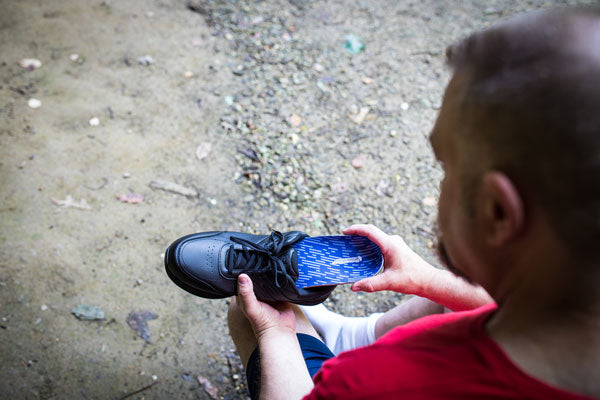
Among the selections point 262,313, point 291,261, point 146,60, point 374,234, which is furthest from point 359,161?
point 146,60

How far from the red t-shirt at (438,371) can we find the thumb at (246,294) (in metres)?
0.55

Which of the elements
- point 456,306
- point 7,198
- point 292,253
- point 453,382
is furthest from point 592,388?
point 7,198

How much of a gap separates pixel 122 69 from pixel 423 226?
2.16 meters

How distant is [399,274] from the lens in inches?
62.5

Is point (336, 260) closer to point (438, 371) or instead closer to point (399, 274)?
point (399, 274)

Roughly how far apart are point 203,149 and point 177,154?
0.15m

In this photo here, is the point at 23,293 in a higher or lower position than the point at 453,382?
lower

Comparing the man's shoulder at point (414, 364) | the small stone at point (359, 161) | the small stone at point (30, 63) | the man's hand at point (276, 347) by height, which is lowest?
the small stone at point (30, 63)

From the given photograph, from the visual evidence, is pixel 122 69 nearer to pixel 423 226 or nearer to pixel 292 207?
pixel 292 207

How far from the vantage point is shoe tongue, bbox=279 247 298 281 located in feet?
5.43

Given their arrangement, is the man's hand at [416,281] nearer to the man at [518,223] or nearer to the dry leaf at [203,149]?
the man at [518,223]

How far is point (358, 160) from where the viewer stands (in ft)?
8.92

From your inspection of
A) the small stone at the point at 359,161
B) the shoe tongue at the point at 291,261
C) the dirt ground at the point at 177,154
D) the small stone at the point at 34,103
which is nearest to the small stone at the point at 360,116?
the dirt ground at the point at 177,154

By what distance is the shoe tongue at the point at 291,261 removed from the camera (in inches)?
65.2
